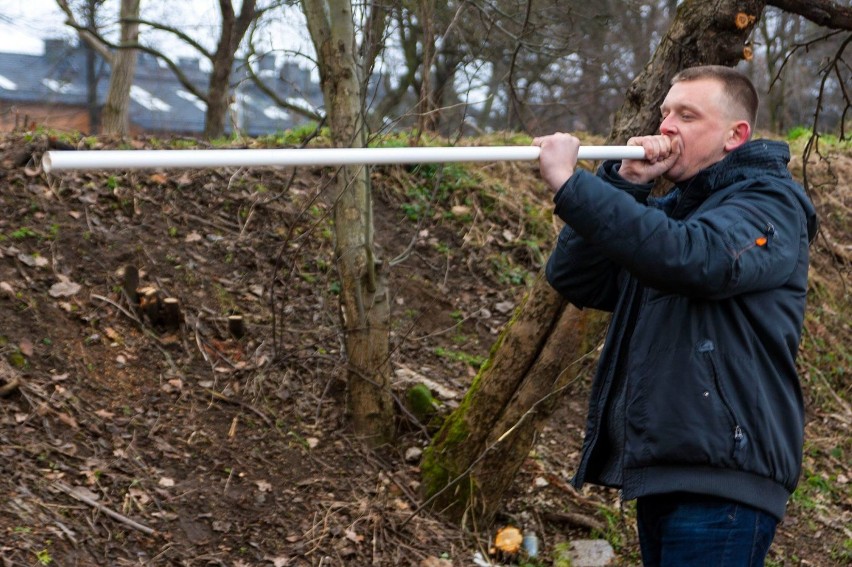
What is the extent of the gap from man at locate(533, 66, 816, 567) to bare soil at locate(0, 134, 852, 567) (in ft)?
7.07

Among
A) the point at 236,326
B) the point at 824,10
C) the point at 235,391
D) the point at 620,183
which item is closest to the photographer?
the point at 620,183

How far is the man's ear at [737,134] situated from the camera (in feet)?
8.24

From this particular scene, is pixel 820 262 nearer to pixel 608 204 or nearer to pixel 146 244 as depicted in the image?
pixel 146 244

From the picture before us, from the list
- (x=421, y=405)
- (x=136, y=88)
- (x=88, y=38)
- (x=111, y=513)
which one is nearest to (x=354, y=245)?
(x=421, y=405)

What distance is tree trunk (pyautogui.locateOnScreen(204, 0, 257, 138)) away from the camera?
35.3 feet

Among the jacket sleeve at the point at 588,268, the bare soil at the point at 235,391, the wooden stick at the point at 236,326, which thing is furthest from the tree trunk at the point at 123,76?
the jacket sleeve at the point at 588,268

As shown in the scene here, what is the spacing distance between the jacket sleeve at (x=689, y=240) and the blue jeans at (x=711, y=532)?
532 mm

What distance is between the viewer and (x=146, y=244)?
5848mm

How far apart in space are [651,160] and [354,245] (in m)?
2.41

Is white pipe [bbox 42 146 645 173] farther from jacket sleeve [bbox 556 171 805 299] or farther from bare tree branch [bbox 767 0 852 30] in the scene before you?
bare tree branch [bbox 767 0 852 30]

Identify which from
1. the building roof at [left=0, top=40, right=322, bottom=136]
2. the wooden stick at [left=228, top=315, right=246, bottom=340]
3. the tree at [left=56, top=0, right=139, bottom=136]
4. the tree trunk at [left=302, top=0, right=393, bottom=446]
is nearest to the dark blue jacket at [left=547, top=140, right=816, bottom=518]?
the tree trunk at [left=302, top=0, right=393, bottom=446]

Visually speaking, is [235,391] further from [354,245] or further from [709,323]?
[709,323]

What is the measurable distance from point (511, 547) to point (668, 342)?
8.11 feet

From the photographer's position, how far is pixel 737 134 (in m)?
2.52
